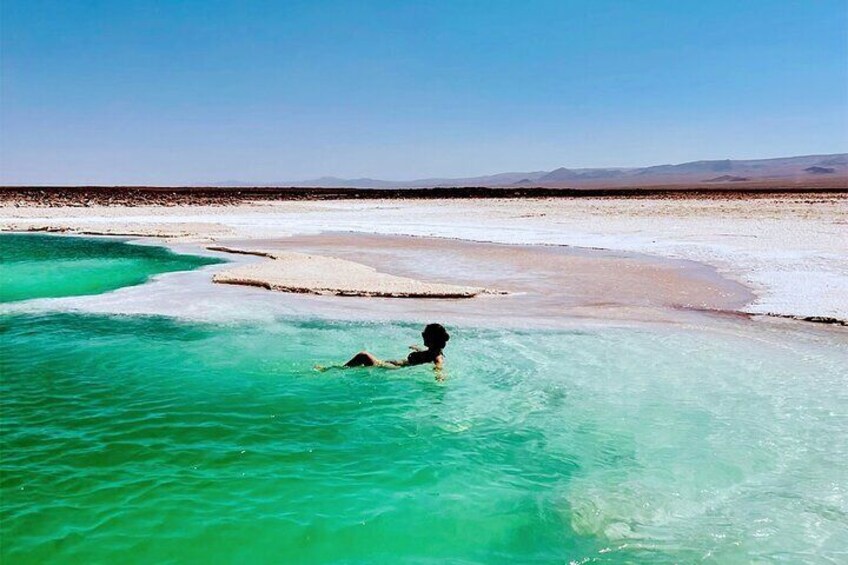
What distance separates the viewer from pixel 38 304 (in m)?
15.2

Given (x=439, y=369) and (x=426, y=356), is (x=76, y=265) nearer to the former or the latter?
(x=426, y=356)

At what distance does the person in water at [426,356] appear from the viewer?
381 inches

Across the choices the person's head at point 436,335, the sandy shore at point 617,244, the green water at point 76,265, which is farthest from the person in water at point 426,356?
the green water at point 76,265

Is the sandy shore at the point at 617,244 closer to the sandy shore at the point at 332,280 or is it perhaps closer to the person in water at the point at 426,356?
the sandy shore at the point at 332,280

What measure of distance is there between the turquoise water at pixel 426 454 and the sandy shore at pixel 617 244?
4.78 metres

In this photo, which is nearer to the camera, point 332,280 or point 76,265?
point 332,280

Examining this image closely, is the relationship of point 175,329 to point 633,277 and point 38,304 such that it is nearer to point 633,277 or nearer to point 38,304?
point 38,304

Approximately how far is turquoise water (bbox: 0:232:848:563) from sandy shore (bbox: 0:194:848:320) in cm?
478

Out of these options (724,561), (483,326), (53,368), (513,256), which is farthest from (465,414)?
(513,256)

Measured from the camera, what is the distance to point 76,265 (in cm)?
2225

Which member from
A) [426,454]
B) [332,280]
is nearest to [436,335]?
[426,454]

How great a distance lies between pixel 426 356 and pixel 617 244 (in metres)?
19.6

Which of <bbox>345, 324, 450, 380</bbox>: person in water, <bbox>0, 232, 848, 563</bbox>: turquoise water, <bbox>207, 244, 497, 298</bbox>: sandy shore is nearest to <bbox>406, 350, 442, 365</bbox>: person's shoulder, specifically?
<bbox>345, 324, 450, 380</bbox>: person in water

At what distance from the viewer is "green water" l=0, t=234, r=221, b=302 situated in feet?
58.6
